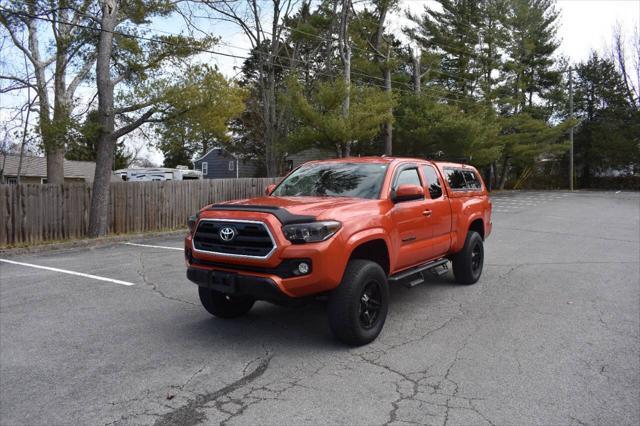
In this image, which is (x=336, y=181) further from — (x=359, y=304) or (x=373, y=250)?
(x=359, y=304)

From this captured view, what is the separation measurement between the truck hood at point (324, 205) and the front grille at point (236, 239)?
1.08 ft

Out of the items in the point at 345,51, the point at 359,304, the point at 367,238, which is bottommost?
the point at 359,304

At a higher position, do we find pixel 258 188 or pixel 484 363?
pixel 258 188

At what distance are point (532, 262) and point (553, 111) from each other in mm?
39552

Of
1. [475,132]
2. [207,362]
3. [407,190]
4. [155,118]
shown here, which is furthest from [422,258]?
[475,132]

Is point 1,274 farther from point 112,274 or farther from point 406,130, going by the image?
point 406,130

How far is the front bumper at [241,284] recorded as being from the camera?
13.7ft

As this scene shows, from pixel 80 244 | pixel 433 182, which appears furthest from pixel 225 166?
pixel 433 182

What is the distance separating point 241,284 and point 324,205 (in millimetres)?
1076

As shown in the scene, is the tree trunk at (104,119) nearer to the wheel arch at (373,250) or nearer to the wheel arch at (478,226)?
the wheel arch at (478,226)

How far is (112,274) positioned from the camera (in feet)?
28.0

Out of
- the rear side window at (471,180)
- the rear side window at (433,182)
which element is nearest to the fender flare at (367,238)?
the rear side window at (433,182)

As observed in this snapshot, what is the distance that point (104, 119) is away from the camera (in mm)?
13859

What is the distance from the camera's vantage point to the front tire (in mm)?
4383
